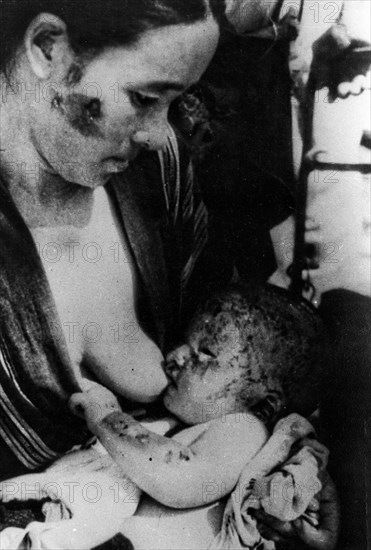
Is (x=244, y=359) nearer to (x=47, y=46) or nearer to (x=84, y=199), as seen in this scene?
(x=84, y=199)

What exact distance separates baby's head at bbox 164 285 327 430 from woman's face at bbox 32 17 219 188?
467 mm

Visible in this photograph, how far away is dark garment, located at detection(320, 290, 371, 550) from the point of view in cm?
208

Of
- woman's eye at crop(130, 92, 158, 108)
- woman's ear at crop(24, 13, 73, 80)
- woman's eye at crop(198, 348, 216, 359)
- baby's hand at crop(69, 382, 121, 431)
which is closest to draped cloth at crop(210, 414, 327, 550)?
woman's eye at crop(198, 348, 216, 359)

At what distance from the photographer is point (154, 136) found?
6.66 ft

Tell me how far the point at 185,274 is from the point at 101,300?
24 centimetres

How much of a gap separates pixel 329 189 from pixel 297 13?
0.47 m

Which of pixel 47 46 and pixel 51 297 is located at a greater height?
pixel 47 46

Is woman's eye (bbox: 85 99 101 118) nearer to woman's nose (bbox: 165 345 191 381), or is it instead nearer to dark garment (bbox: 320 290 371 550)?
woman's nose (bbox: 165 345 191 381)

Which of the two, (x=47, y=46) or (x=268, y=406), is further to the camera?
(x=268, y=406)

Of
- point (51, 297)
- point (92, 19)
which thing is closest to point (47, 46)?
point (92, 19)

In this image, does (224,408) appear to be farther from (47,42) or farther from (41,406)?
(47,42)

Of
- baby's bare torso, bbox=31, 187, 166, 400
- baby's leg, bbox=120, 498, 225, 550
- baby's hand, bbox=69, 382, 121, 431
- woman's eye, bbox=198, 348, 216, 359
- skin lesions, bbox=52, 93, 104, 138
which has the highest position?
skin lesions, bbox=52, 93, 104, 138

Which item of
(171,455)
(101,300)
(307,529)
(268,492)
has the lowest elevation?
(307,529)

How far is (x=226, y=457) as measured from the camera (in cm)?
203
